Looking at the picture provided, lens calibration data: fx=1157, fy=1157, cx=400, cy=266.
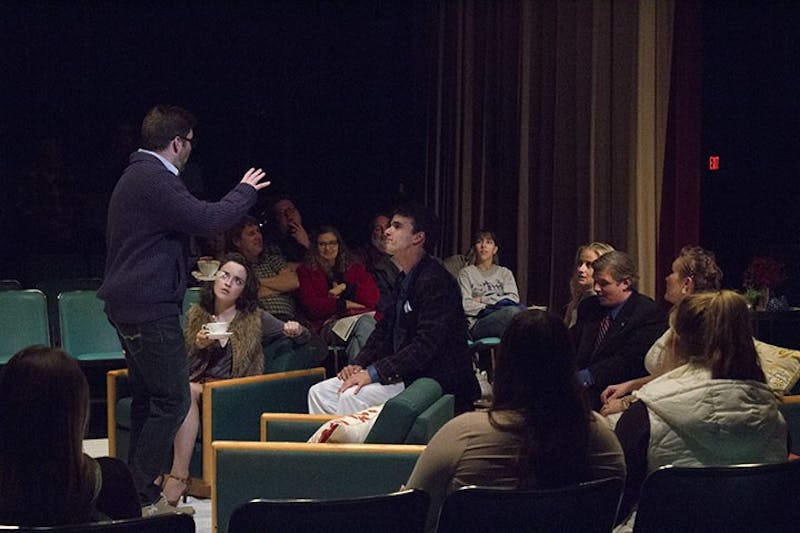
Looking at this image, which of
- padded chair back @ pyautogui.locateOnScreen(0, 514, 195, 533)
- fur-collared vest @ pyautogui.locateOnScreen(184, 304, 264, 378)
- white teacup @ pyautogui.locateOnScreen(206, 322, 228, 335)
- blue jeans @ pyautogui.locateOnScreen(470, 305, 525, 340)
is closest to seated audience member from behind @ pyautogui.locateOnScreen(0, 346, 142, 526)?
padded chair back @ pyautogui.locateOnScreen(0, 514, 195, 533)

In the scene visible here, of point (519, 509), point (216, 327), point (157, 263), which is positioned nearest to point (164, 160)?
point (157, 263)

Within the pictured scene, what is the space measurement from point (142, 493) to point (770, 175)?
493 cm

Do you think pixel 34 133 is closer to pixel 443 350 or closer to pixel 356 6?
pixel 356 6

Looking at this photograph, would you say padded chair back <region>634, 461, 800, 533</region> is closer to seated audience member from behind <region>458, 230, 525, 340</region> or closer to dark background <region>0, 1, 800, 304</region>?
seated audience member from behind <region>458, 230, 525, 340</region>

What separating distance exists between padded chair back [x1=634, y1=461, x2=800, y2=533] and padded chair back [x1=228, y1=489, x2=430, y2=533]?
1.80 feet

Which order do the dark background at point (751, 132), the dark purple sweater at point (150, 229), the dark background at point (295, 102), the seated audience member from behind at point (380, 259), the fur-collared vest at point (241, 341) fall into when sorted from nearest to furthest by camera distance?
the dark purple sweater at point (150, 229)
the fur-collared vest at point (241, 341)
the seated audience member from behind at point (380, 259)
the dark background at point (751, 132)
the dark background at point (295, 102)

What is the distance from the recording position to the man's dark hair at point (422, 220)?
437 cm

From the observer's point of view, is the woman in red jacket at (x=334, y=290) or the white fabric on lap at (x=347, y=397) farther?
the woman in red jacket at (x=334, y=290)

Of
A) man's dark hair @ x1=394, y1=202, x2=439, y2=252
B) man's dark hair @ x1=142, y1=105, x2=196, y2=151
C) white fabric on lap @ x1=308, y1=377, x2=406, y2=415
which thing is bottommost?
white fabric on lap @ x1=308, y1=377, x2=406, y2=415

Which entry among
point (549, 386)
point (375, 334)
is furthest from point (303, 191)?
point (549, 386)

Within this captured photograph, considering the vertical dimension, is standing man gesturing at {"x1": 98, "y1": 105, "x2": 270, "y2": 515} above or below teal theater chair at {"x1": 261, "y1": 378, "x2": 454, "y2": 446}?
above

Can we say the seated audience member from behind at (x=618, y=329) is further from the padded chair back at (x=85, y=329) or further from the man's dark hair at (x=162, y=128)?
the padded chair back at (x=85, y=329)

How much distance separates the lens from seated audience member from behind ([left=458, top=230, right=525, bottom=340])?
691 cm

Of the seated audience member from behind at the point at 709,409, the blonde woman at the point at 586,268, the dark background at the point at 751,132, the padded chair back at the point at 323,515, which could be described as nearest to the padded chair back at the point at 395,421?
the seated audience member from behind at the point at 709,409
